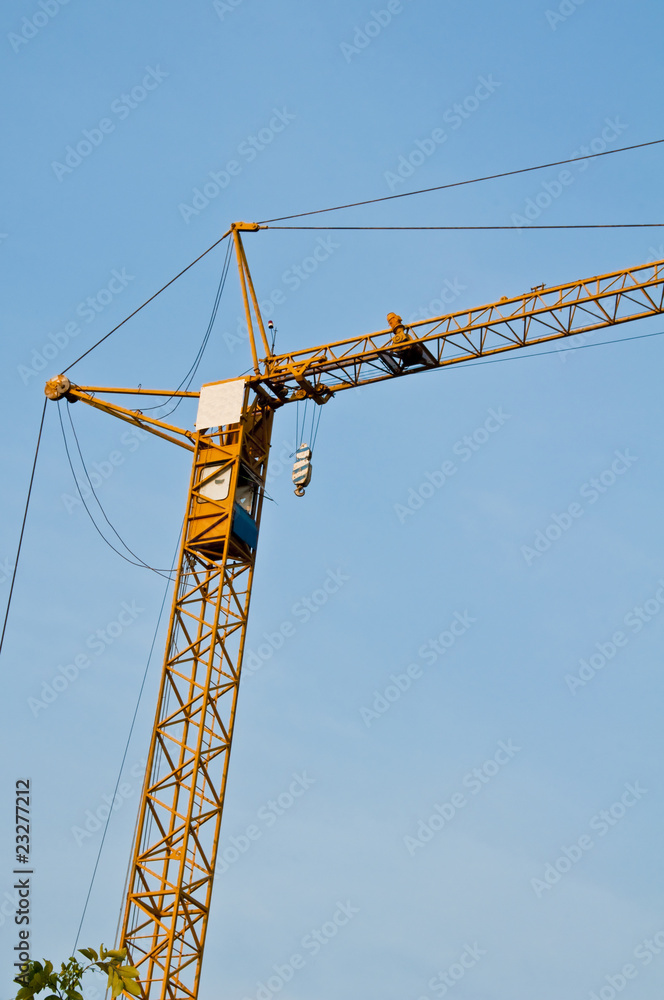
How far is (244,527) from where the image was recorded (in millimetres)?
46625

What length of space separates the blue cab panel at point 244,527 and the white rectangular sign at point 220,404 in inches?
134

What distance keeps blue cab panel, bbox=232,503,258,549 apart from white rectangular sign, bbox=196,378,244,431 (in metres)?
3.41

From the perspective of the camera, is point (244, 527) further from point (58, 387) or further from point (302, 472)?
point (58, 387)

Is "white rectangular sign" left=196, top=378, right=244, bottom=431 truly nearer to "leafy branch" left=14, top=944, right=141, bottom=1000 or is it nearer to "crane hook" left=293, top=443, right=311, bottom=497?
"crane hook" left=293, top=443, right=311, bottom=497

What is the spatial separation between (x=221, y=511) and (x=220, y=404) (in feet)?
14.1

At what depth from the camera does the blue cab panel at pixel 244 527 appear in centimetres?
4631

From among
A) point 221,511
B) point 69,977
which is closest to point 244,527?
point 221,511

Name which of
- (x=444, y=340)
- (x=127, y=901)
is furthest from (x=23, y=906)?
(x=444, y=340)

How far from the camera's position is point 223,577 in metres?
45.9

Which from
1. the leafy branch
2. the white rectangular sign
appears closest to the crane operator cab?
the white rectangular sign

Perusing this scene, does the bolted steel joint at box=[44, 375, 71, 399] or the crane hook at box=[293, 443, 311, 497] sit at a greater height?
the bolted steel joint at box=[44, 375, 71, 399]

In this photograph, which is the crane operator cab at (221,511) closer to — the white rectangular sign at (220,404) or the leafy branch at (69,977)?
the white rectangular sign at (220,404)

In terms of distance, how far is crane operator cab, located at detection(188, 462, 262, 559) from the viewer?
46312 millimetres

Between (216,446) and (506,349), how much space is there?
11334 mm
